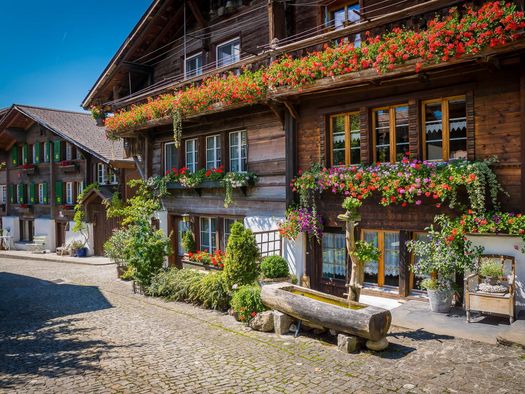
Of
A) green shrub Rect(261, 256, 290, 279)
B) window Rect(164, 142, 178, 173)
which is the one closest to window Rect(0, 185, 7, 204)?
window Rect(164, 142, 178, 173)

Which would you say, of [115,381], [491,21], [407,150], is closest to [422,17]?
[491,21]

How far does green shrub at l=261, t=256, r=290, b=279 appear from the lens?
1178 cm

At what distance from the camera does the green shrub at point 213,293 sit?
37.5 feet

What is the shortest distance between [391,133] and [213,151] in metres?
6.86

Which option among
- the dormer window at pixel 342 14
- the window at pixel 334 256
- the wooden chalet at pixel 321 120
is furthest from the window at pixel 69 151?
the window at pixel 334 256

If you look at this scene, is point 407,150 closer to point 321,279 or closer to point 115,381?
point 321,279

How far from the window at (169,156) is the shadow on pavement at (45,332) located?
538 cm

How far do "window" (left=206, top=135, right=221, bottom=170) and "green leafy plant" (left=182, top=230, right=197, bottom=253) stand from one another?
8.45ft

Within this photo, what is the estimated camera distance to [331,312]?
806 cm

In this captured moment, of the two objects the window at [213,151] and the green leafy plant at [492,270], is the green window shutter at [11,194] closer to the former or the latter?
the window at [213,151]

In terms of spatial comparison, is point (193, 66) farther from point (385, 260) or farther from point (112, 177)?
point (112, 177)

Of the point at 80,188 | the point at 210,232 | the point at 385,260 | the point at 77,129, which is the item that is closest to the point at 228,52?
the point at 210,232

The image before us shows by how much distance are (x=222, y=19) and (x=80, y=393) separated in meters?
12.9

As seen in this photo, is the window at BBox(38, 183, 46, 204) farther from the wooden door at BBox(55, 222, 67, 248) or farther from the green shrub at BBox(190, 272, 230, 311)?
the green shrub at BBox(190, 272, 230, 311)
